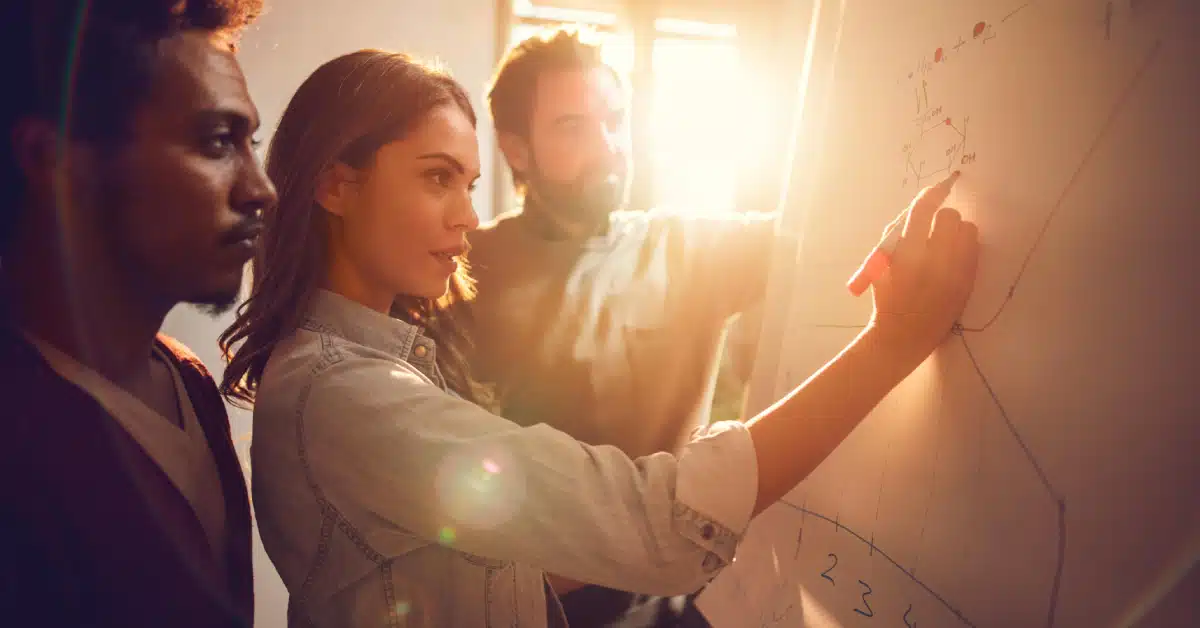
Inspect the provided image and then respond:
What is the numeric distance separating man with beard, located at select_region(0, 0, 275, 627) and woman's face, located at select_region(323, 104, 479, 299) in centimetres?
14

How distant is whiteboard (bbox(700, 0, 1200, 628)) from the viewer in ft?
1.03

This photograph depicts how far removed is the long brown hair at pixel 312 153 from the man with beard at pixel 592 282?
0.57m

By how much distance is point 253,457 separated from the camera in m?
0.57

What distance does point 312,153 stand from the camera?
66cm

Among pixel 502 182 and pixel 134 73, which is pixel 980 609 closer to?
pixel 134 73

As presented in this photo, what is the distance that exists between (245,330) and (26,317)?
0.74 feet

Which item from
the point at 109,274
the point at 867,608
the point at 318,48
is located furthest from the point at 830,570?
the point at 318,48

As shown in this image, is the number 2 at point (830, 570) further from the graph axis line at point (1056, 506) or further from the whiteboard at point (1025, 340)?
the graph axis line at point (1056, 506)

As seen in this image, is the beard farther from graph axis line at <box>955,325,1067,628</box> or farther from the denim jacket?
graph axis line at <box>955,325,1067,628</box>

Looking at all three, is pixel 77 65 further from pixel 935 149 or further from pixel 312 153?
pixel 935 149

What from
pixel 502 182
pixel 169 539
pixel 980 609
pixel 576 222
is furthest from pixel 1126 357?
pixel 502 182

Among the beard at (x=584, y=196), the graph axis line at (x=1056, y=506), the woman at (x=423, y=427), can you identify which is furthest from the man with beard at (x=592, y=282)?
the graph axis line at (x=1056, y=506)

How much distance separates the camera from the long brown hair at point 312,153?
2.15 feet

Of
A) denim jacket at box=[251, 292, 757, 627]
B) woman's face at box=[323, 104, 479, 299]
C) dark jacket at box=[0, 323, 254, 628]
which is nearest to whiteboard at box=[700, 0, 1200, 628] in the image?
denim jacket at box=[251, 292, 757, 627]
